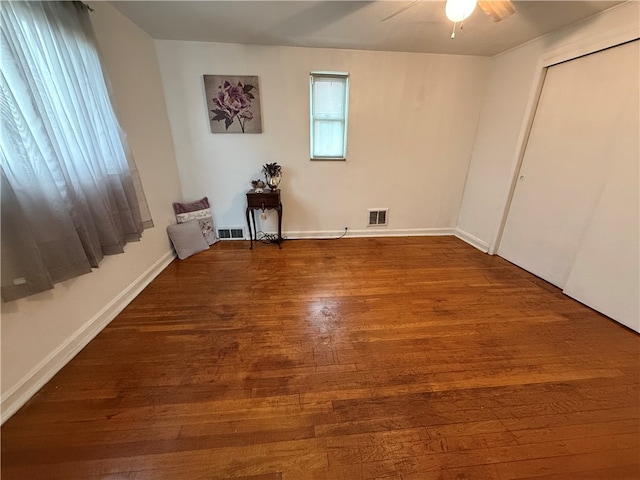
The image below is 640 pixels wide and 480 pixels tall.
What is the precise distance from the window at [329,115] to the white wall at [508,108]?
1.89 meters

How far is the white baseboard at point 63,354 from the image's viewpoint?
4.36 ft

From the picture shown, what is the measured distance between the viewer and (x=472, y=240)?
11.7 feet

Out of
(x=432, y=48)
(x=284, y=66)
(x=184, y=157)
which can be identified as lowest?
(x=184, y=157)

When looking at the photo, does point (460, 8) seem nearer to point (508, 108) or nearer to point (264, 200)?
point (508, 108)

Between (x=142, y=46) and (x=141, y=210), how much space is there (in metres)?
1.77

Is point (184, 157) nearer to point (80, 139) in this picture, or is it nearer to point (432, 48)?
point (80, 139)

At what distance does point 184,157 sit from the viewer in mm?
3189

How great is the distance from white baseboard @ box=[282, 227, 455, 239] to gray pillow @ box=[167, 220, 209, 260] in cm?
115

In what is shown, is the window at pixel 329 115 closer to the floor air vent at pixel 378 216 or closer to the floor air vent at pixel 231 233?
the floor air vent at pixel 378 216

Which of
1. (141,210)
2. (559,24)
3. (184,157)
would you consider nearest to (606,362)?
(559,24)

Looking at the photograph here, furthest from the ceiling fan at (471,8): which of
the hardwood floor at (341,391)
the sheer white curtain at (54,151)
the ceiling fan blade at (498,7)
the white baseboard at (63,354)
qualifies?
the white baseboard at (63,354)

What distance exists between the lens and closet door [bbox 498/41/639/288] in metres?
2.01

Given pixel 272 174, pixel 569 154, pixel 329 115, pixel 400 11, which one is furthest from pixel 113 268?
pixel 569 154

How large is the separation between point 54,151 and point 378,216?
337 centimetres
